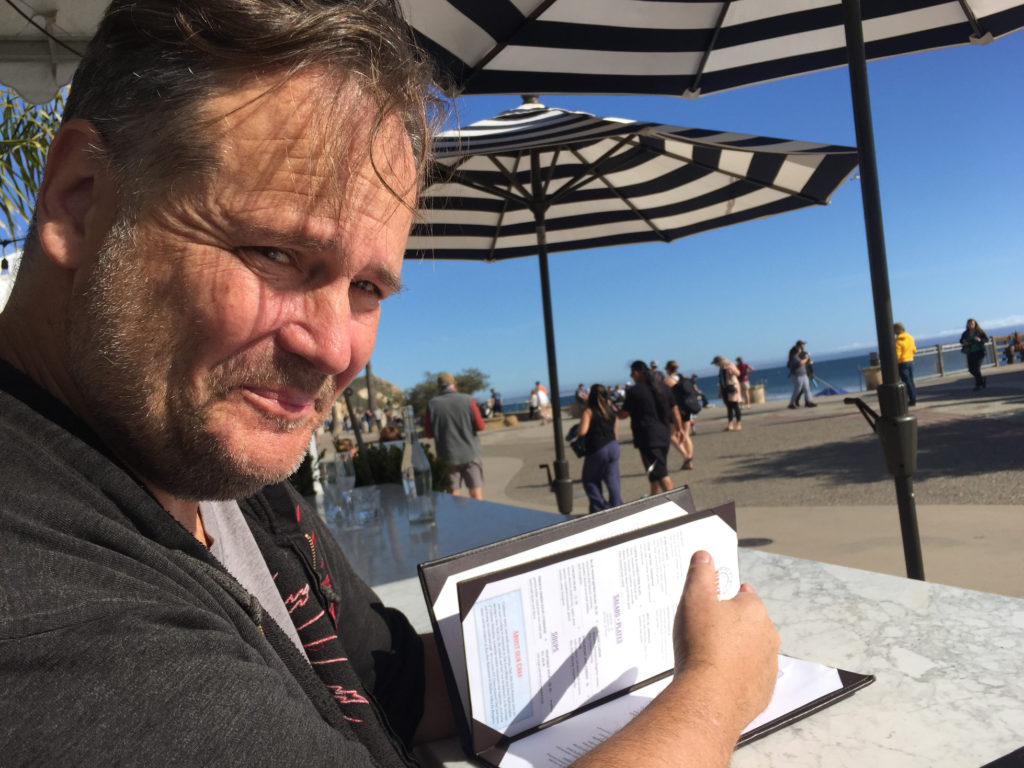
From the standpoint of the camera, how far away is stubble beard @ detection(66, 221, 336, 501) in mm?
826

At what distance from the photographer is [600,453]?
7.26m

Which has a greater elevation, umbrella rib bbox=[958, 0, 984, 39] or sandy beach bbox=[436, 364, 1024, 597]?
umbrella rib bbox=[958, 0, 984, 39]

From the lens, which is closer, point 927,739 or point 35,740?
point 35,740

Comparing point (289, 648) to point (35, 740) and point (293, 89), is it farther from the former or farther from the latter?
Result: point (293, 89)

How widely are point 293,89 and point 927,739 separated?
1.23m

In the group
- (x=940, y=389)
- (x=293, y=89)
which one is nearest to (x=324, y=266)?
(x=293, y=89)

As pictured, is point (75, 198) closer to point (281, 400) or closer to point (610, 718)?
point (281, 400)

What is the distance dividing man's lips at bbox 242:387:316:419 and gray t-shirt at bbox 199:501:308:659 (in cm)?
36

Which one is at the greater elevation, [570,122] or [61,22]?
[570,122]

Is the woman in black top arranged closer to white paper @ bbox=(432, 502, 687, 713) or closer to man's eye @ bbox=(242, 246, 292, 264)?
white paper @ bbox=(432, 502, 687, 713)

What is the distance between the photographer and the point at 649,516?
1.21 m

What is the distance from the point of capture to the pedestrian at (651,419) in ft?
25.0

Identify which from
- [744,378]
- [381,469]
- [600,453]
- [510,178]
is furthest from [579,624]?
[744,378]

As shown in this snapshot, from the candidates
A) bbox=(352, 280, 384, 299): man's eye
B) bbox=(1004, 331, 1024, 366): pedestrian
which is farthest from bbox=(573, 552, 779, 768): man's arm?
bbox=(1004, 331, 1024, 366): pedestrian
